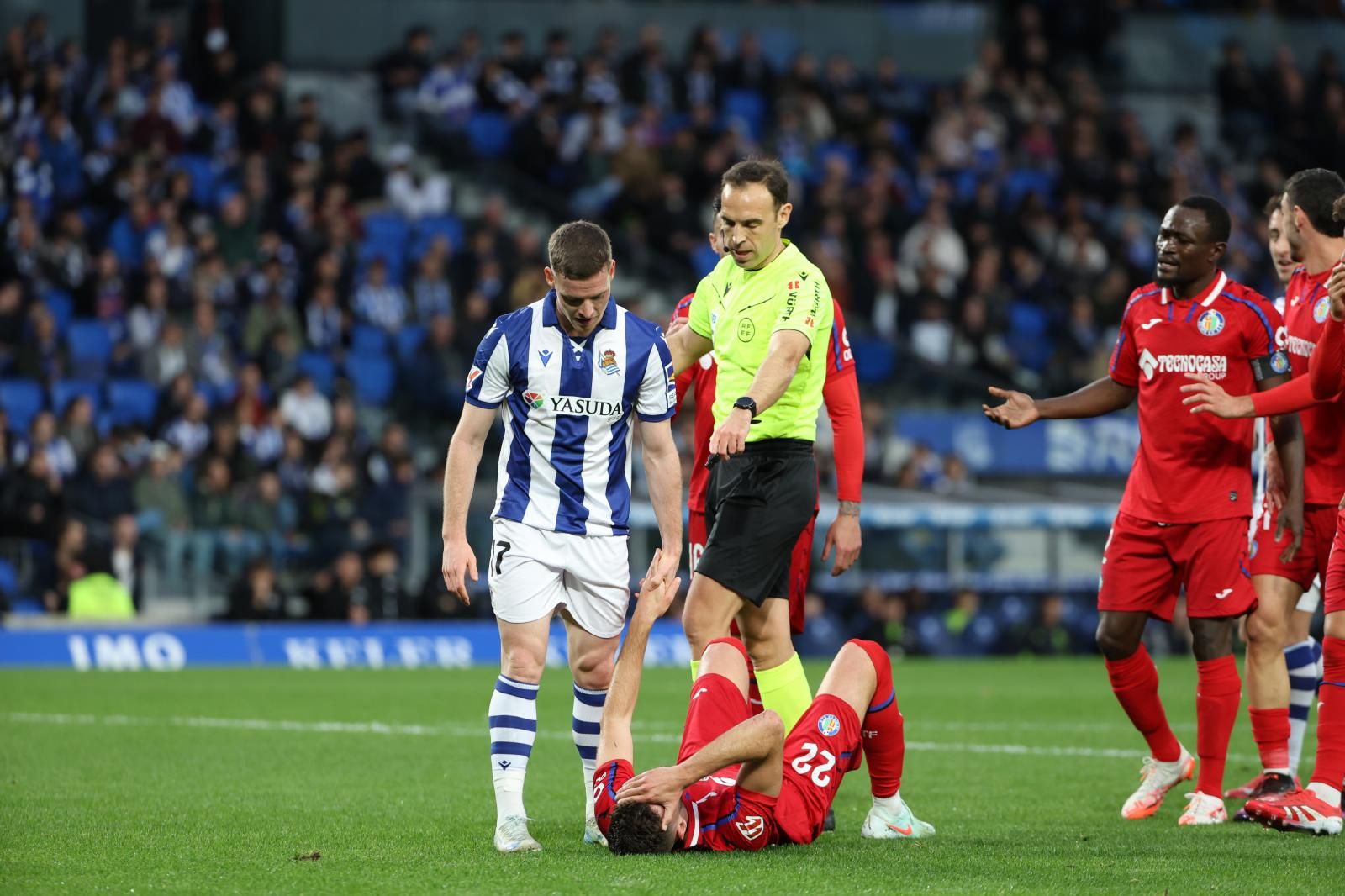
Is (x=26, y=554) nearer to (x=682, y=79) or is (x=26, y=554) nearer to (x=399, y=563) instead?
(x=399, y=563)

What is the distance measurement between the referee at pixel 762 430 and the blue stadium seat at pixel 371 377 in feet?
43.5

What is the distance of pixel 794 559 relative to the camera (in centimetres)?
768

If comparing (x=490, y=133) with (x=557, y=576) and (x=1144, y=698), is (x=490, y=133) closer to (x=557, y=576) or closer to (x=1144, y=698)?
(x=1144, y=698)

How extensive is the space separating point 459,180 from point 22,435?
775 cm

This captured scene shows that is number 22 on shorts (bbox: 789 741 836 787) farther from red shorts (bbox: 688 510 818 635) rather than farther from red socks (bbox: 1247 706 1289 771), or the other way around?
red socks (bbox: 1247 706 1289 771)

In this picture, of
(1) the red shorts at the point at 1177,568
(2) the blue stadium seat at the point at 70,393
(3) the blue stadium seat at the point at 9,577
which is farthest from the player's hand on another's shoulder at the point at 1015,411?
(2) the blue stadium seat at the point at 70,393

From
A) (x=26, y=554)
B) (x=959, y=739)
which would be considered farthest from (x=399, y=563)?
(x=959, y=739)

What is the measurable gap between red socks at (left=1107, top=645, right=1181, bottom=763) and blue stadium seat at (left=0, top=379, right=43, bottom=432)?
1382cm

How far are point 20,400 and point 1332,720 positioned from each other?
15.1 metres

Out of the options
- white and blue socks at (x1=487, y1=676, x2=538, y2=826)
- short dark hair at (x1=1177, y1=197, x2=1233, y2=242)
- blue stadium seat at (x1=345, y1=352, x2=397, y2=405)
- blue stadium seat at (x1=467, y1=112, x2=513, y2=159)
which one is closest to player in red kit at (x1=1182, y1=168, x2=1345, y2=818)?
short dark hair at (x1=1177, y1=197, x2=1233, y2=242)

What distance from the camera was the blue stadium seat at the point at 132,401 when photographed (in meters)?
19.1

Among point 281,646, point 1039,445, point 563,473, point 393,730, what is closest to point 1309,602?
point 563,473

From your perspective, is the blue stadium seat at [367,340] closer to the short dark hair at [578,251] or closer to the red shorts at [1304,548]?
the red shorts at [1304,548]

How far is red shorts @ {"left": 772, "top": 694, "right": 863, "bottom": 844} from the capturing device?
625 cm
